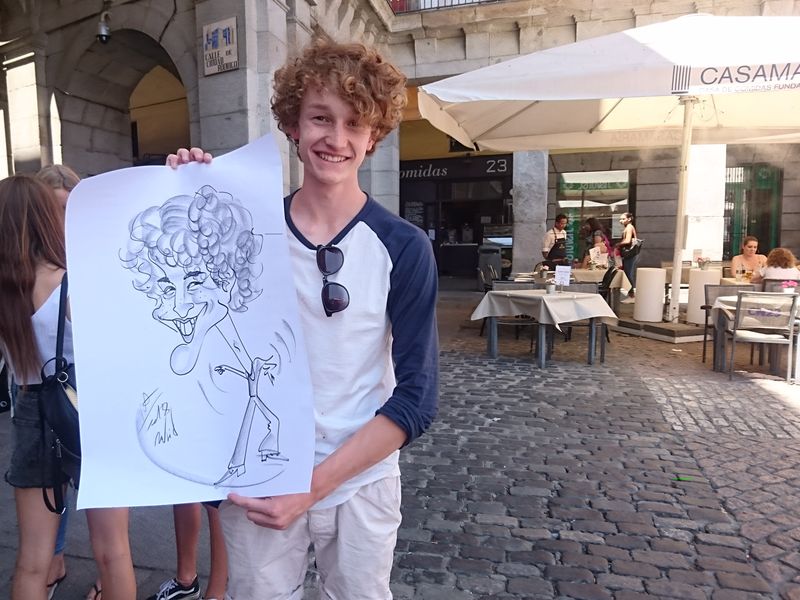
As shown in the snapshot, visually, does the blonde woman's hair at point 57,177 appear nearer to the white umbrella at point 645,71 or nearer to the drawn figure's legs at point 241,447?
the drawn figure's legs at point 241,447

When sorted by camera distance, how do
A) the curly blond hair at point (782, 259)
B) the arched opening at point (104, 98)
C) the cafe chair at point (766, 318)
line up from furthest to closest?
the arched opening at point (104, 98), the curly blond hair at point (782, 259), the cafe chair at point (766, 318)

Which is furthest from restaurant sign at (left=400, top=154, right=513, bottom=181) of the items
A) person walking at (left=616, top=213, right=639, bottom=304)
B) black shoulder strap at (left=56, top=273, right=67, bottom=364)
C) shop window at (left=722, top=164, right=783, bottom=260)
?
black shoulder strap at (left=56, top=273, right=67, bottom=364)

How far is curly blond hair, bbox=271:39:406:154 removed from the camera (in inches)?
47.2

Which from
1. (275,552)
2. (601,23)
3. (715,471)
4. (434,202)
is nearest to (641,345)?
(715,471)

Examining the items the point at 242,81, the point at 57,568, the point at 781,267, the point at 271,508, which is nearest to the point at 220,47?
the point at 242,81

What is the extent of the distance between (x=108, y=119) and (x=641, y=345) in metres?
8.38

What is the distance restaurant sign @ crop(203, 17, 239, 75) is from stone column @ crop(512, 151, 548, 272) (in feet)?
23.8

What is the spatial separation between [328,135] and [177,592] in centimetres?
207

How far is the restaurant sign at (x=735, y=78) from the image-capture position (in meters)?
4.61

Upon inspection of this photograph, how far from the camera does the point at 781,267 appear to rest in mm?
7020

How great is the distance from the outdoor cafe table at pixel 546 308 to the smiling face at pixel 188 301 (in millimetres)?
5378

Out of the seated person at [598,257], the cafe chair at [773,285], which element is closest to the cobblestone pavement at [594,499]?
the cafe chair at [773,285]

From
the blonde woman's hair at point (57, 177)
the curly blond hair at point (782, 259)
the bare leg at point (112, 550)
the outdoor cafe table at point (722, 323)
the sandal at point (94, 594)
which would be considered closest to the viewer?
the bare leg at point (112, 550)

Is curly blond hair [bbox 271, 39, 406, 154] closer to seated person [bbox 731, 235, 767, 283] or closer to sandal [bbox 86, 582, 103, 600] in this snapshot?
sandal [bbox 86, 582, 103, 600]
